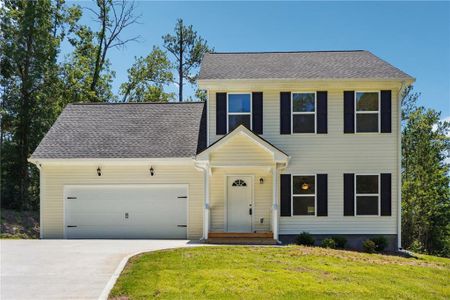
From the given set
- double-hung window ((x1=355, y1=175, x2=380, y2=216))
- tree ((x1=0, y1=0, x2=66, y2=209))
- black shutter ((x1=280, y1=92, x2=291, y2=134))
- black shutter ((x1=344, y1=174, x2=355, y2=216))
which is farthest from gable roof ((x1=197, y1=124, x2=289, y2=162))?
tree ((x1=0, y1=0, x2=66, y2=209))

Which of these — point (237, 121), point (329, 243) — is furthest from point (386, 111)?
point (237, 121)

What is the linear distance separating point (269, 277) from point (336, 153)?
8.18 m

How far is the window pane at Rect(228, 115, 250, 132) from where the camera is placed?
16422mm

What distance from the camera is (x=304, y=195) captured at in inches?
639

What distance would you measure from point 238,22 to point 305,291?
13863 millimetres

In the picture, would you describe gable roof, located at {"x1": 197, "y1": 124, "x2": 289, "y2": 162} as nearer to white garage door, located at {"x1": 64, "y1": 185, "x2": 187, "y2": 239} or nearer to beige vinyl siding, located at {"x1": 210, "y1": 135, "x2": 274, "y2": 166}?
beige vinyl siding, located at {"x1": 210, "y1": 135, "x2": 274, "y2": 166}

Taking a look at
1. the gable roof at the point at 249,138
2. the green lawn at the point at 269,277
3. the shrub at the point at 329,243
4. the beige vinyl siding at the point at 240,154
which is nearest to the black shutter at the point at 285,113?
the gable roof at the point at 249,138

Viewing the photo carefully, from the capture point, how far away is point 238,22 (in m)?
19.4

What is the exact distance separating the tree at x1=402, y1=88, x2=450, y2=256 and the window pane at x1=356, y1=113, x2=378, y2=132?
16.2 m

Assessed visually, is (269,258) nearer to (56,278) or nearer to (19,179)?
(56,278)

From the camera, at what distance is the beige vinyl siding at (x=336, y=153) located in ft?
52.9

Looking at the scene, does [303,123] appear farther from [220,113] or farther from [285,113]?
[220,113]

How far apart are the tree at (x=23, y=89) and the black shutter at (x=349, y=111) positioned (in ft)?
57.1

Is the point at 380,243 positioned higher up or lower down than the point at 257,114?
lower down
